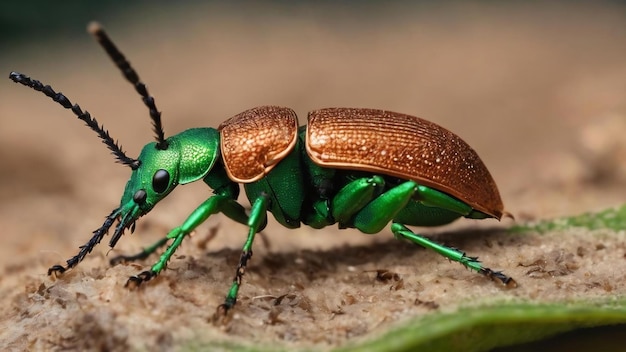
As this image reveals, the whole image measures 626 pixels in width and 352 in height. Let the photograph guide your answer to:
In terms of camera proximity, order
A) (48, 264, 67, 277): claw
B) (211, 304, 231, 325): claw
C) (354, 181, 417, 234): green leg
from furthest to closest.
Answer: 1. (354, 181, 417, 234): green leg
2. (48, 264, 67, 277): claw
3. (211, 304, 231, 325): claw

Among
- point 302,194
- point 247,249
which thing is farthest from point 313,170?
point 247,249

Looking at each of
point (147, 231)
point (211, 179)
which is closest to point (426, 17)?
point (147, 231)

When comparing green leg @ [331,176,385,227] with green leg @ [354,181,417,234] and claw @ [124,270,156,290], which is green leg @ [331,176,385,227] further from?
claw @ [124,270,156,290]

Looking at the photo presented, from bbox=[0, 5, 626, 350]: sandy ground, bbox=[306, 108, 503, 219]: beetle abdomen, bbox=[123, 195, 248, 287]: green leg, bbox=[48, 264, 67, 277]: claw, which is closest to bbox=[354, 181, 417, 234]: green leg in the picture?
bbox=[306, 108, 503, 219]: beetle abdomen

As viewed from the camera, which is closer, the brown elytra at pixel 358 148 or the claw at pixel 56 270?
the claw at pixel 56 270

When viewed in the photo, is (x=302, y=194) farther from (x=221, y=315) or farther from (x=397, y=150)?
(x=221, y=315)

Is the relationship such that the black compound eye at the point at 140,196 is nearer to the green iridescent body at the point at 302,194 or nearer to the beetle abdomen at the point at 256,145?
the green iridescent body at the point at 302,194

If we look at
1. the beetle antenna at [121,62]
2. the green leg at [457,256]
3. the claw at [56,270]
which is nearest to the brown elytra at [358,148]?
the green leg at [457,256]
